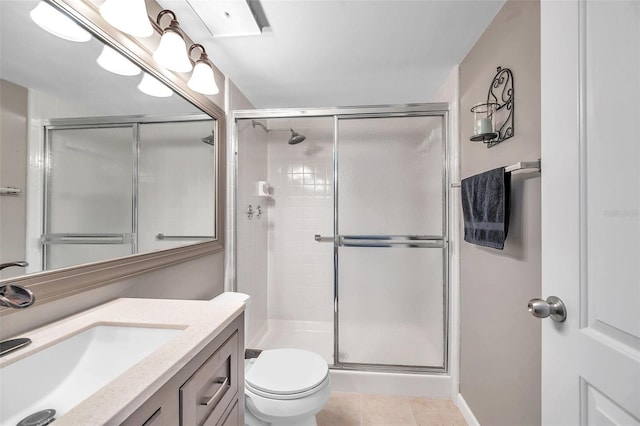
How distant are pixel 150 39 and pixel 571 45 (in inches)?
62.8

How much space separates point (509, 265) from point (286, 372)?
122cm

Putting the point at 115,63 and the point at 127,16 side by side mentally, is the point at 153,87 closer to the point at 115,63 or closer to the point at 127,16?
the point at 115,63

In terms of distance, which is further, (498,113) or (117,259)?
(498,113)

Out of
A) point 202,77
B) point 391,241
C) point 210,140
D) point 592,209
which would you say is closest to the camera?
point 592,209

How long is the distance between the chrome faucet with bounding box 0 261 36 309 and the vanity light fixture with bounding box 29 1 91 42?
775 mm

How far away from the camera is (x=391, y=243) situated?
1.95 meters

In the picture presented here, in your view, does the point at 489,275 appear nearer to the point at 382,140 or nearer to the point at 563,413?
the point at 563,413

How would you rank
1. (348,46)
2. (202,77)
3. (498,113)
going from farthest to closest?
(348,46), (202,77), (498,113)

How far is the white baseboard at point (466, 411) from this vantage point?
1549 millimetres

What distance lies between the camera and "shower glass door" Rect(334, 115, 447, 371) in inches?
75.5

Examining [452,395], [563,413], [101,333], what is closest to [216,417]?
[101,333]

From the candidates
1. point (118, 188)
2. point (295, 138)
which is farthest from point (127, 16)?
point (295, 138)

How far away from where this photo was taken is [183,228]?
1523 millimetres

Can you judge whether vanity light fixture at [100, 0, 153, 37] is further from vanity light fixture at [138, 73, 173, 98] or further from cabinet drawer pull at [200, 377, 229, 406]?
cabinet drawer pull at [200, 377, 229, 406]
